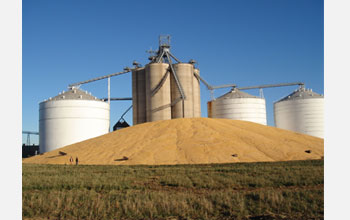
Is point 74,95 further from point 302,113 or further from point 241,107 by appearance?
point 302,113

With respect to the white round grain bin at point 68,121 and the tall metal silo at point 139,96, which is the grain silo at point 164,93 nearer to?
the tall metal silo at point 139,96

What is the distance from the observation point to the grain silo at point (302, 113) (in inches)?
2506

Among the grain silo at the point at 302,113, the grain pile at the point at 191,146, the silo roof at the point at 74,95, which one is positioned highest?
the silo roof at the point at 74,95

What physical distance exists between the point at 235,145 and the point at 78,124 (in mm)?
27770

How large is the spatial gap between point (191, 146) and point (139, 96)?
82.7ft

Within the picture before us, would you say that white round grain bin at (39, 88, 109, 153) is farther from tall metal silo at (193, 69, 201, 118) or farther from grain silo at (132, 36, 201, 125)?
tall metal silo at (193, 69, 201, 118)

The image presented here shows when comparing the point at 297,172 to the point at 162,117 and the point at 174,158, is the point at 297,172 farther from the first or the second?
the point at 162,117

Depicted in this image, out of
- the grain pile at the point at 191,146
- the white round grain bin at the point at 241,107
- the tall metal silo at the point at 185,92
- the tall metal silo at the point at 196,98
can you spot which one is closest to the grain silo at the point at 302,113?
the white round grain bin at the point at 241,107

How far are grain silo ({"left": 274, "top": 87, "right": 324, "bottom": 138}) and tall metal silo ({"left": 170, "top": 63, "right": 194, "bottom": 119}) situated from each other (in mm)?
19477

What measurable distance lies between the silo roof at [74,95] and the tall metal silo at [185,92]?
547 inches

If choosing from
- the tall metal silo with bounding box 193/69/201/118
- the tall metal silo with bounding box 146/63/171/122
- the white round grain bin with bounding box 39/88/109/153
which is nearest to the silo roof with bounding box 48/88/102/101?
the white round grain bin with bounding box 39/88/109/153

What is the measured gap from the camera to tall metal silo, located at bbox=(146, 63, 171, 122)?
57.9 m

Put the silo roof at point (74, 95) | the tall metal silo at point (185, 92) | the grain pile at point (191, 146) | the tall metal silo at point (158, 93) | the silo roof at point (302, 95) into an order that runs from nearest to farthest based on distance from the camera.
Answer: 1. the grain pile at point (191, 146)
2. the tall metal silo at point (158, 93)
3. the tall metal silo at point (185, 92)
4. the silo roof at point (74, 95)
5. the silo roof at point (302, 95)

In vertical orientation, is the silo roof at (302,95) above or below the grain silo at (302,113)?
above
